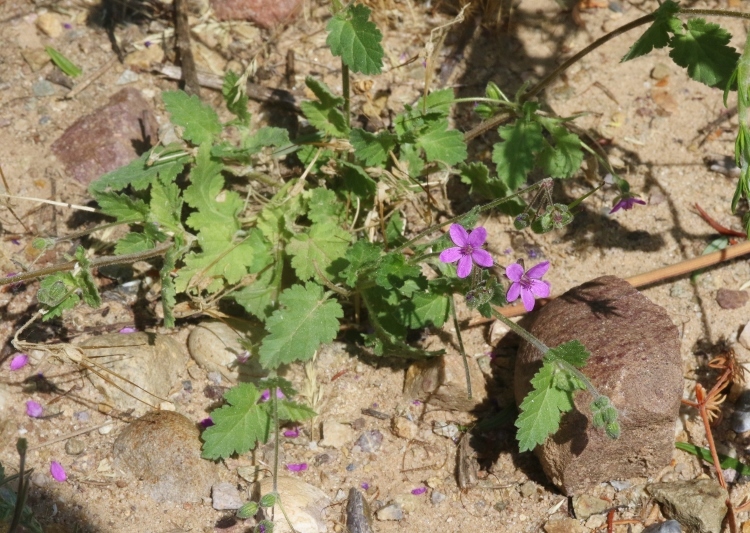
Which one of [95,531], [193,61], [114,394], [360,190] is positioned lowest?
[95,531]

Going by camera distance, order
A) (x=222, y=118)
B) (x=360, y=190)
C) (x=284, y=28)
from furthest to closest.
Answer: (x=284, y=28), (x=222, y=118), (x=360, y=190)

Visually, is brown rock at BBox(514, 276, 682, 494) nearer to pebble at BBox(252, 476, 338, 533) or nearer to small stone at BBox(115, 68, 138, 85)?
pebble at BBox(252, 476, 338, 533)

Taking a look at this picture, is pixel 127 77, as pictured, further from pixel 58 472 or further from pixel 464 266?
pixel 464 266

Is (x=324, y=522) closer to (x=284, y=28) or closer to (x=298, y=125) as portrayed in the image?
(x=298, y=125)

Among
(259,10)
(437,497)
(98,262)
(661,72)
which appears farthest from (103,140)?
(661,72)

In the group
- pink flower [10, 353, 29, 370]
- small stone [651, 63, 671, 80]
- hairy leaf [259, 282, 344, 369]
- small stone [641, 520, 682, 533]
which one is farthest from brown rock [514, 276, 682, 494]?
pink flower [10, 353, 29, 370]

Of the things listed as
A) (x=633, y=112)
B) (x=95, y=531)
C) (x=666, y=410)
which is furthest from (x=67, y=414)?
(x=633, y=112)
